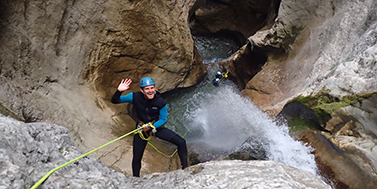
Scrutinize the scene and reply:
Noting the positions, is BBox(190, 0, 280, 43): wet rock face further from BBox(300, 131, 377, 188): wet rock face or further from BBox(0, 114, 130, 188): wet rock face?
BBox(0, 114, 130, 188): wet rock face

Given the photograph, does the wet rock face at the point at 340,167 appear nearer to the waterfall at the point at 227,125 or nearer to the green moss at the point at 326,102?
the waterfall at the point at 227,125

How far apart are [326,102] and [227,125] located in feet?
9.48

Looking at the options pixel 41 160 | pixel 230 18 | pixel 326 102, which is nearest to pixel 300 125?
pixel 326 102

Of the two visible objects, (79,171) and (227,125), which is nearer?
(79,171)

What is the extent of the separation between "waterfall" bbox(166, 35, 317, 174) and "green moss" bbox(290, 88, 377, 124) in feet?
2.14

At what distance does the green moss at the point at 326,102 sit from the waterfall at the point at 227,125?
653 mm

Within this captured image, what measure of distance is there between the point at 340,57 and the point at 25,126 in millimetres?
5215

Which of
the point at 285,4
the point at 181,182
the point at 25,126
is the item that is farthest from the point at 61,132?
the point at 285,4

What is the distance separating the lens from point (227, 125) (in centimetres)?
609

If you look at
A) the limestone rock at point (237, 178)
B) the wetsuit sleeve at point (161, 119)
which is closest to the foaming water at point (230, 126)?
the limestone rock at point (237, 178)

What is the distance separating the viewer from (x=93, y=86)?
16.3 ft

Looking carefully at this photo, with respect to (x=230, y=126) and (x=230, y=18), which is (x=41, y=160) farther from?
(x=230, y=18)

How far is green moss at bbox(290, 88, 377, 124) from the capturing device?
3.13 meters

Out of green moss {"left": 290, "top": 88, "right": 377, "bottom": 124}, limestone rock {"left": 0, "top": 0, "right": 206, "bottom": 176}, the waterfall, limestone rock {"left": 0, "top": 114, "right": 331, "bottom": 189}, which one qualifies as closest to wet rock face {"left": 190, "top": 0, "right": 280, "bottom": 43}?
the waterfall
